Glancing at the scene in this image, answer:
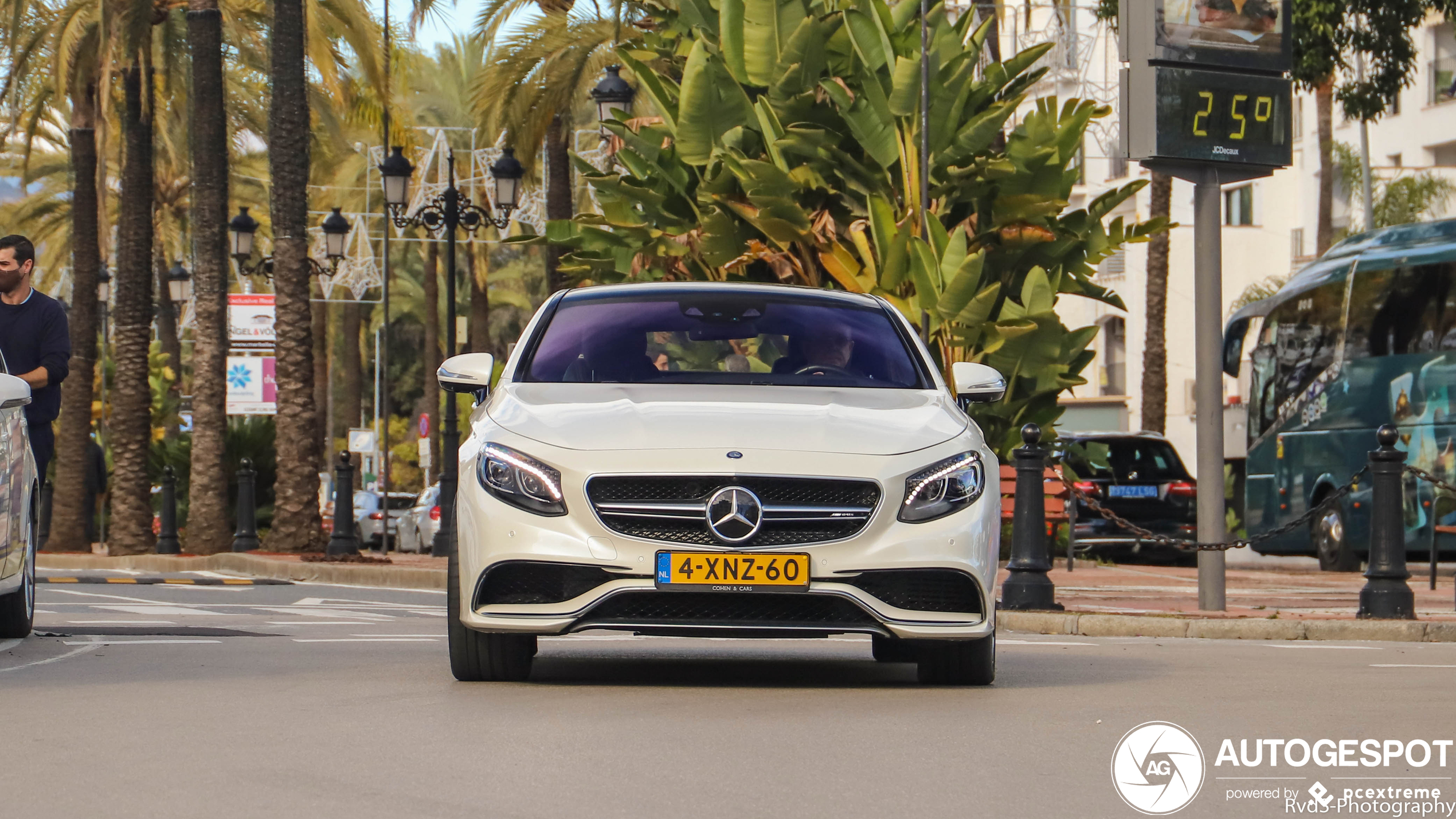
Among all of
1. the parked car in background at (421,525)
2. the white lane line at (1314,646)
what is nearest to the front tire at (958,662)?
the white lane line at (1314,646)

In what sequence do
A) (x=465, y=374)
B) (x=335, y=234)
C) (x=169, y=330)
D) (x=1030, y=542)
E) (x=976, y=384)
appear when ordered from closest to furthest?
1. (x=465, y=374)
2. (x=976, y=384)
3. (x=1030, y=542)
4. (x=335, y=234)
5. (x=169, y=330)

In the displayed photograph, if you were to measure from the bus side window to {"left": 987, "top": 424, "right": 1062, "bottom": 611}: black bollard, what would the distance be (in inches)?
448

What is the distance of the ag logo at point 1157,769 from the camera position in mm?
6047

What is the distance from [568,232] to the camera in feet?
80.6

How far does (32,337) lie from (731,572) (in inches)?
211

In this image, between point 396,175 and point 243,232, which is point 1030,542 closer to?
point 396,175

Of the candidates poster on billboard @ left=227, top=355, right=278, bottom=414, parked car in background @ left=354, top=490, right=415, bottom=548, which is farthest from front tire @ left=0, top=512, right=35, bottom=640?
parked car in background @ left=354, top=490, right=415, bottom=548

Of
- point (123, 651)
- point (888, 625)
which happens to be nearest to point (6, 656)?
point (123, 651)

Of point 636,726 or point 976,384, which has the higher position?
point 976,384

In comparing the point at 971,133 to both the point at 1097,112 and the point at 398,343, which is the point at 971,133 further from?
the point at 398,343

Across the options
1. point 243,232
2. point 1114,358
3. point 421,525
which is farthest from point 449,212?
point 1114,358

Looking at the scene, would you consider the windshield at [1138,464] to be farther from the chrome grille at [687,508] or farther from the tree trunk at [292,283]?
the chrome grille at [687,508]

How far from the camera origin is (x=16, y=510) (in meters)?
10.4

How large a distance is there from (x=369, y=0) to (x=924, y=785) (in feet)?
97.2
